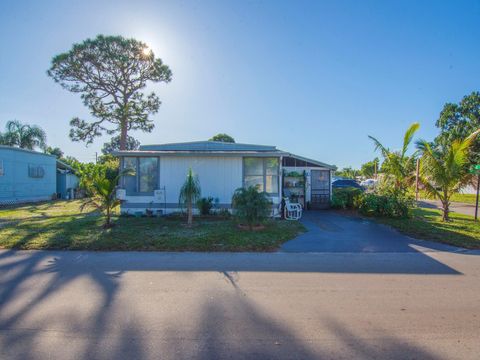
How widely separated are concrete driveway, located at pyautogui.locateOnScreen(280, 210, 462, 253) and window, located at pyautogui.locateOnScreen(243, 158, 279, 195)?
2.36 m

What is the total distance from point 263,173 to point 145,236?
18.1 ft

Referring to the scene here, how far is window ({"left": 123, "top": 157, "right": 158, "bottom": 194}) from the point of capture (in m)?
10.9

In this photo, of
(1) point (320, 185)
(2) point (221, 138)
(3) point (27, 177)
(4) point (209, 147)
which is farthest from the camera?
(2) point (221, 138)

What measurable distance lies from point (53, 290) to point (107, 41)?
834 inches

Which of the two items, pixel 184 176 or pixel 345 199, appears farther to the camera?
pixel 345 199

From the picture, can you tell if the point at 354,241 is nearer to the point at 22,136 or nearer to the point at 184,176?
the point at 184,176

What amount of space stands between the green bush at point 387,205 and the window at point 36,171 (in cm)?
2045

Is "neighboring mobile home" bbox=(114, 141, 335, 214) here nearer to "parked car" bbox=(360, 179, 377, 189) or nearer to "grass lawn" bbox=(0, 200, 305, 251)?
"grass lawn" bbox=(0, 200, 305, 251)

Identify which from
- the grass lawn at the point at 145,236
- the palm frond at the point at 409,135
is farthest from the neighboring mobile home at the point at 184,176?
Answer: the palm frond at the point at 409,135

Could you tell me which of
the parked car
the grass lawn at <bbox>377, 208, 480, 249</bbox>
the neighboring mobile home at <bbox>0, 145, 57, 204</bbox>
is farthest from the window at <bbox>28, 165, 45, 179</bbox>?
the parked car

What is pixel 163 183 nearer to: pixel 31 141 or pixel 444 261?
pixel 444 261

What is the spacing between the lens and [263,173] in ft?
35.5

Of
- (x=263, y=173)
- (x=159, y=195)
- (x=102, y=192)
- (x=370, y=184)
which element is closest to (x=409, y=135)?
(x=263, y=173)

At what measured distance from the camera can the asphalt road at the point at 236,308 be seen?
252cm
